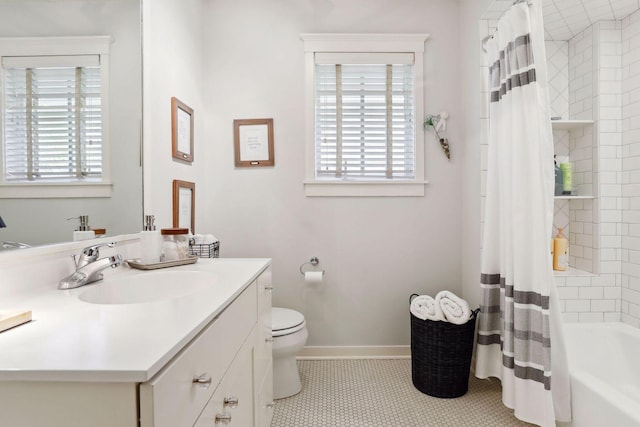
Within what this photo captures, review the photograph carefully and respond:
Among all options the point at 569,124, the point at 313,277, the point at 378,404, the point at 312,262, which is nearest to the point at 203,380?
the point at 378,404

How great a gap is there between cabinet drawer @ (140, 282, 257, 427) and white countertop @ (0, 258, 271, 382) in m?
0.03

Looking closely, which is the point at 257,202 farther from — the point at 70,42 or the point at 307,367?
the point at 70,42

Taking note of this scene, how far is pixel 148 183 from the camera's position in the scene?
5.37 feet

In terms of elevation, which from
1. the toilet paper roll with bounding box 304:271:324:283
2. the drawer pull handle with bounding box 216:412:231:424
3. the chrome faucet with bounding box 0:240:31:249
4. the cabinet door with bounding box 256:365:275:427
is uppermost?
the chrome faucet with bounding box 0:240:31:249

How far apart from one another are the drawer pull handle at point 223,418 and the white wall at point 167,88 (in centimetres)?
107

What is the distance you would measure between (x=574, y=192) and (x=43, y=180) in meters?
2.76

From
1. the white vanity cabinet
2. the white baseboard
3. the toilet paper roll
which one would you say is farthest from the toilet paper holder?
the white vanity cabinet

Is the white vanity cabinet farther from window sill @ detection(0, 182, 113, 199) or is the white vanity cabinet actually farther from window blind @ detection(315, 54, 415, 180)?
window blind @ detection(315, 54, 415, 180)

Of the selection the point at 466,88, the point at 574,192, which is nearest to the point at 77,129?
the point at 466,88

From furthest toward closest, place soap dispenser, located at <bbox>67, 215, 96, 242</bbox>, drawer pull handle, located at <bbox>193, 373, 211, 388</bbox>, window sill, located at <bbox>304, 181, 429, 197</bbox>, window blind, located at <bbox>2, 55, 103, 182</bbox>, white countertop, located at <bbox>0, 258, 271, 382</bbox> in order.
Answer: window sill, located at <bbox>304, 181, 429, 197</bbox>, soap dispenser, located at <bbox>67, 215, 96, 242</bbox>, window blind, located at <bbox>2, 55, 103, 182</bbox>, drawer pull handle, located at <bbox>193, 373, 211, 388</bbox>, white countertop, located at <bbox>0, 258, 271, 382</bbox>

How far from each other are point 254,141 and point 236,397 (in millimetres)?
1776

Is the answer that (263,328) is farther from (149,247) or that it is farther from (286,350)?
(149,247)

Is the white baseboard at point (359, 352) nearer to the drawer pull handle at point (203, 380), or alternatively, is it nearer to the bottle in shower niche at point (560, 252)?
the bottle in shower niche at point (560, 252)

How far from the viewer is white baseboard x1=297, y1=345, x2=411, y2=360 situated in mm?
2449
